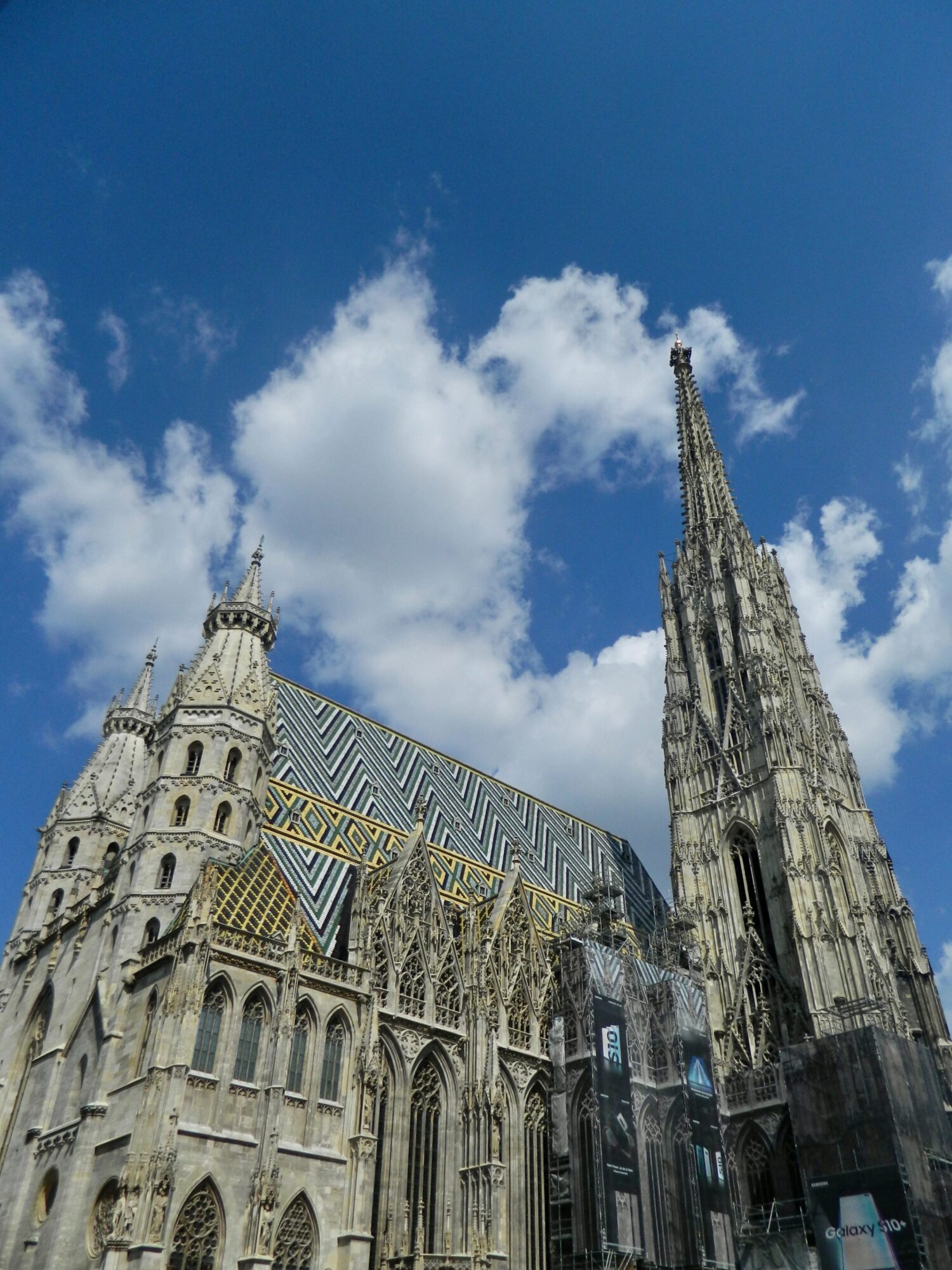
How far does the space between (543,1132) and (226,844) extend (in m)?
14.3

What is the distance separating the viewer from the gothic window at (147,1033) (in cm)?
2330

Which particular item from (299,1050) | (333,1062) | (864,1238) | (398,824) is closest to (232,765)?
(398,824)

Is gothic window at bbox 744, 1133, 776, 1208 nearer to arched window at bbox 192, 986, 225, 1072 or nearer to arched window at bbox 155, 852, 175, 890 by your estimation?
arched window at bbox 192, 986, 225, 1072

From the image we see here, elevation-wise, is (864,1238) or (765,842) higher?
(765,842)

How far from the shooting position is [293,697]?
139ft

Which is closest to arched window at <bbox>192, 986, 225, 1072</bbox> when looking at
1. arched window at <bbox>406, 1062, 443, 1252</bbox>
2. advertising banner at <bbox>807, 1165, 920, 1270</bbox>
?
arched window at <bbox>406, 1062, 443, 1252</bbox>

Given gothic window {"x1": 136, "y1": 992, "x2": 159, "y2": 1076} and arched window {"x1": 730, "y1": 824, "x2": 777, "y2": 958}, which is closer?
gothic window {"x1": 136, "y1": 992, "x2": 159, "y2": 1076}

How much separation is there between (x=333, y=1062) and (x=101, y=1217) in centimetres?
645

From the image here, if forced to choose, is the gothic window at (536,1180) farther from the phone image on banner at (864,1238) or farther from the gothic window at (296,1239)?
the phone image on banner at (864,1238)

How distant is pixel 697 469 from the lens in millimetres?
57406

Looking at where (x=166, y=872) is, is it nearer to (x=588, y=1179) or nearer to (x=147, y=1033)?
(x=147, y=1033)

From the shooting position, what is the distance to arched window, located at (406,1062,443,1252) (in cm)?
2673

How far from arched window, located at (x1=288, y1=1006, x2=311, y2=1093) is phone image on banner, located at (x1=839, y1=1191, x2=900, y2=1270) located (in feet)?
57.0

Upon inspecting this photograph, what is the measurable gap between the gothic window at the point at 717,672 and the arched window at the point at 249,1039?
27856 millimetres
